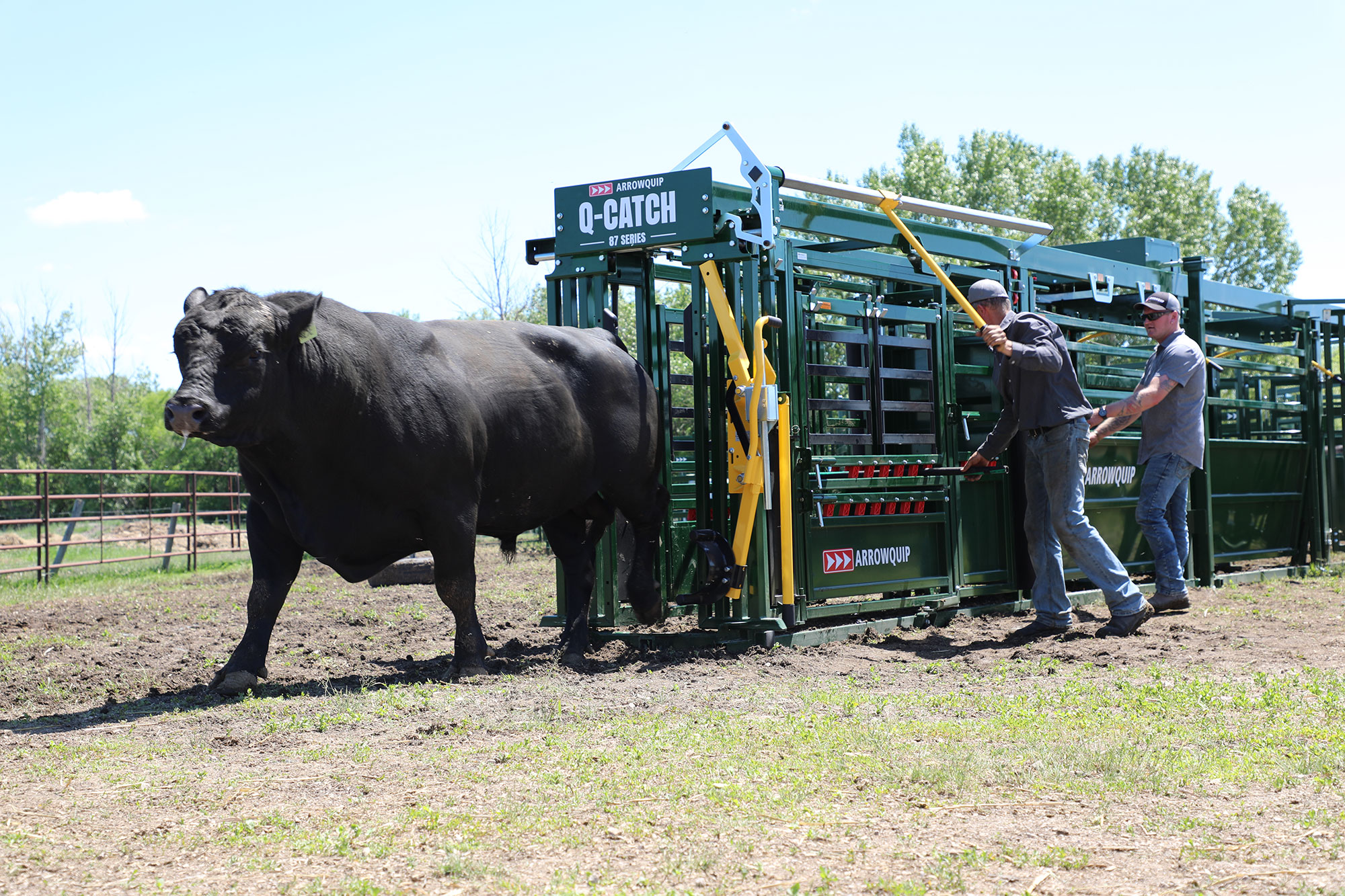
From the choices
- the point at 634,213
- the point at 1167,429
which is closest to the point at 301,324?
the point at 634,213

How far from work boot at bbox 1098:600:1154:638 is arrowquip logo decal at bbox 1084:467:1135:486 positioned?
2.11 m

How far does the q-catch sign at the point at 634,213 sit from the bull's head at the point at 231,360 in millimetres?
2219

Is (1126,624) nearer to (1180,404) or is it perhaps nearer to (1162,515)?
(1162,515)

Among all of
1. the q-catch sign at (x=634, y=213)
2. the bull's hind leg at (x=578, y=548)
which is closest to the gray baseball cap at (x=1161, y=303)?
the q-catch sign at (x=634, y=213)

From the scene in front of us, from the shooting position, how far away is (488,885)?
3229 mm

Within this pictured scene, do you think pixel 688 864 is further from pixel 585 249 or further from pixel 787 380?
pixel 585 249

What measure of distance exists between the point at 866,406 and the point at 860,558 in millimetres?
1013

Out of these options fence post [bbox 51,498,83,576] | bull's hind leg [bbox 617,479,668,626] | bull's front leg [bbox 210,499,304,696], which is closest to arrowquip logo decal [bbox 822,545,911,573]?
bull's hind leg [bbox 617,479,668,626]

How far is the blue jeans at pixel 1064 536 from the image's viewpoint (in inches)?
309

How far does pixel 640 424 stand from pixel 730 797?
4.15 m

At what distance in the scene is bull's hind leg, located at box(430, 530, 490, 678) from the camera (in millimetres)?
6840

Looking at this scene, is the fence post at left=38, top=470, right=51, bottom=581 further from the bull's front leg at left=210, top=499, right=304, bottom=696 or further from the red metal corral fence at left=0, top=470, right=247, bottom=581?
the bull's front leg at left=210, top=499, right=304, bottom=696

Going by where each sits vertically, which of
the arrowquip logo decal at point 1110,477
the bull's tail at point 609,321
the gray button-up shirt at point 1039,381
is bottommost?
the arrowquip logo decal at point 1110,477

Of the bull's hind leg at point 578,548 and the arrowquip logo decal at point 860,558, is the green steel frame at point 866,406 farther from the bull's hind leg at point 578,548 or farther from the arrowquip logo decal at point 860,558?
the bull's hind leg at point 578,548
